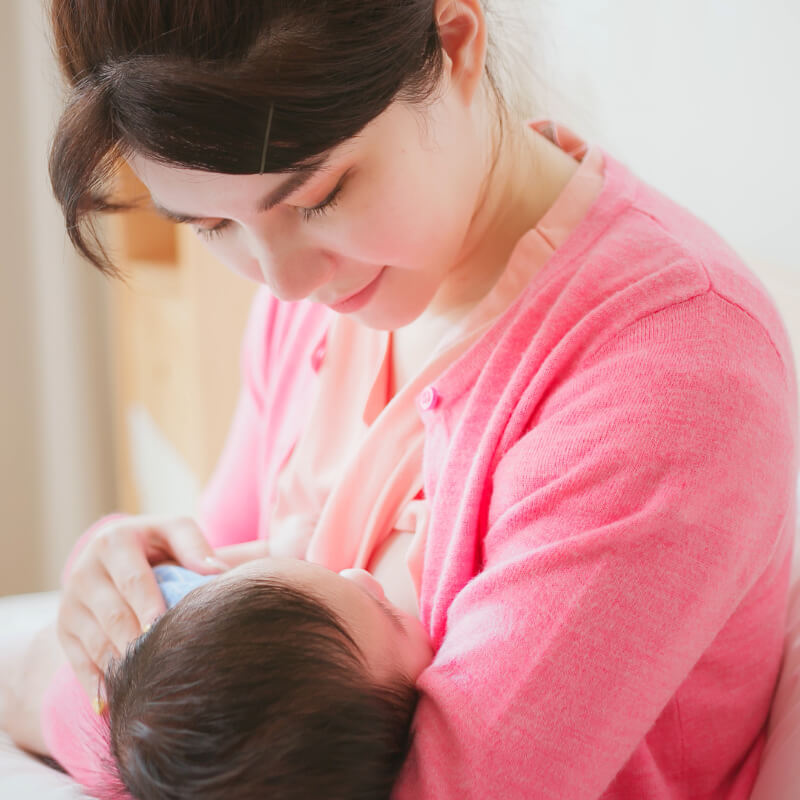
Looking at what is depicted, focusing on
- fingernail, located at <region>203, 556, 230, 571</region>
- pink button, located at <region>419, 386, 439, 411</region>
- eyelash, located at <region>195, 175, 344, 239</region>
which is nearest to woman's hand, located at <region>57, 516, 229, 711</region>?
fingernail, located at <region>203, 556, 230, 571</region>

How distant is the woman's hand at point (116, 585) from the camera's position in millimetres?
892

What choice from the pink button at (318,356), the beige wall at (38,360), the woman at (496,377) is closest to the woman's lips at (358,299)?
the woman at (496,377)

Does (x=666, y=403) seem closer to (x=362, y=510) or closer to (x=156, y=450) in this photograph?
(x=362, y=510)

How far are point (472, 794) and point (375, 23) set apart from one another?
0.54m

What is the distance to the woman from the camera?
2.03ft

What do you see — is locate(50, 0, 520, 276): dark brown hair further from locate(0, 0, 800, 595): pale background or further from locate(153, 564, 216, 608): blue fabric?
locate(153, 564, 216, 608): blue fabric

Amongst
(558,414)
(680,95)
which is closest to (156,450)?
(680,95)

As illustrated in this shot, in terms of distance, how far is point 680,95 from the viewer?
3.98 feet

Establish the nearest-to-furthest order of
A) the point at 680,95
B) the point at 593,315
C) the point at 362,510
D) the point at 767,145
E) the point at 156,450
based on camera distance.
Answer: the point at 593,315 < the point at 362,510 < the point at 767,145 < the point at 680,95 < the point at 156,450

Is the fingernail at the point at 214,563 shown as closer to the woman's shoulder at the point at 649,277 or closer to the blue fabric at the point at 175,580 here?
the blue fabric at the point at 175,580

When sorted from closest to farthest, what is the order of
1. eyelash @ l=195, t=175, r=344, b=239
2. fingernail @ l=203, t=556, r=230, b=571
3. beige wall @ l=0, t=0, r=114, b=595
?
eyelash @ l=195, t=175, r=344, b=239 → fingernail @ l=203, t=556, r=230, b=571 → beige wall @ l=0, t=0, r=114, b=595

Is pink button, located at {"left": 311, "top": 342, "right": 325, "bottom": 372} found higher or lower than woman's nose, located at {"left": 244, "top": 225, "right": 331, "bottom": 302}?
lower

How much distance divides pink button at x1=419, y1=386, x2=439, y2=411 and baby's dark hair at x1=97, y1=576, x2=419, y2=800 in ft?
0.70

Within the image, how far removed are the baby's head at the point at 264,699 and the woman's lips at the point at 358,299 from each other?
0.25m
